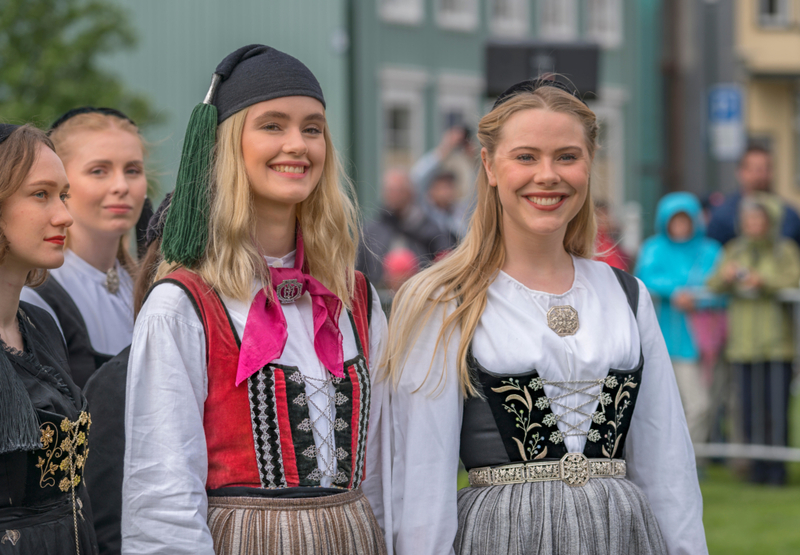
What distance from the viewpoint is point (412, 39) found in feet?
81.4

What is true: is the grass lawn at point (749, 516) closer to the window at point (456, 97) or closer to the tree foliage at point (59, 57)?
the tree foliage at point (59, 57)

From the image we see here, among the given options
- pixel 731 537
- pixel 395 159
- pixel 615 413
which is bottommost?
pixel 731 537

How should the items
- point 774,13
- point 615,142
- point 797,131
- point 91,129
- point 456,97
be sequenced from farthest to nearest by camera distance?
point 774,13
point 797,131
point 615,142
point 456,97
point 91,129

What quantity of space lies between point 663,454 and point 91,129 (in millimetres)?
2293

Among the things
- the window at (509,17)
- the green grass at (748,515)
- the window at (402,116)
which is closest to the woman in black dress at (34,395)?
the green grass at (748,515)

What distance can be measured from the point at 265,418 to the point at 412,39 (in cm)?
2278

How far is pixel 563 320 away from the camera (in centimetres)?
320

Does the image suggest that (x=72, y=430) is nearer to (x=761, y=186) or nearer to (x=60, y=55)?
(x=761, y=186)

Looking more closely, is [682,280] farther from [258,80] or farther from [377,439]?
[258,80]

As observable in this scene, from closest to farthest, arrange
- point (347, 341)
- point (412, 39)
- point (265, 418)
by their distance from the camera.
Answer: point (265, 418) → point (347, 341) → point (412, 39)

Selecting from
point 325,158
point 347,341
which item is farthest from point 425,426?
point 325,158

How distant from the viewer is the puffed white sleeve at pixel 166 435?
8.64ft

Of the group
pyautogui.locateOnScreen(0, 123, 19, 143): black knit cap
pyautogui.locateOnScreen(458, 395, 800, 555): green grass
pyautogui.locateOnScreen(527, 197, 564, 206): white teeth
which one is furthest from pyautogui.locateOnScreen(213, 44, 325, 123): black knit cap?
pyautogui.locateOnScreen(458, 395, 800, 555): green grass

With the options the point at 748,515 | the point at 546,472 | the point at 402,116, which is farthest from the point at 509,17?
the point at 546,472
